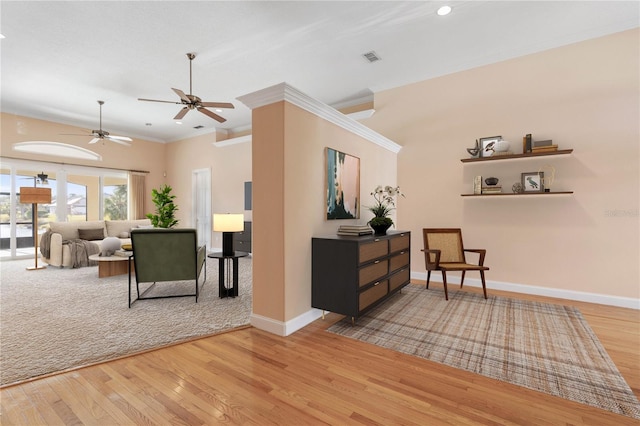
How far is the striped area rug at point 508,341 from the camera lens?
192 centimetres

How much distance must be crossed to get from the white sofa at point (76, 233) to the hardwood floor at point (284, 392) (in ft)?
14.9

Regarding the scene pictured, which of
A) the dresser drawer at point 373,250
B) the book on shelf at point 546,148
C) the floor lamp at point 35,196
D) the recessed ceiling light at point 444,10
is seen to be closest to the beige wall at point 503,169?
the book on shelf at point 546,148

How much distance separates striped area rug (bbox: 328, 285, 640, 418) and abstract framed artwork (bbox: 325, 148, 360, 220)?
1.21 meters

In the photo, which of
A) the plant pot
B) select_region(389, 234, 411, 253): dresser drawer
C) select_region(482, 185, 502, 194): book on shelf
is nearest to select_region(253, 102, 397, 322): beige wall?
the plant pot

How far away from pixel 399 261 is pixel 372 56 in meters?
2.90

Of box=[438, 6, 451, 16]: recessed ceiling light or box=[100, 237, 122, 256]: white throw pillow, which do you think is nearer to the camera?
box=[438, 6, 451, 16]: recessed ceiling light

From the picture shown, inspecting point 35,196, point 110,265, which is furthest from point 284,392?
point 35,196

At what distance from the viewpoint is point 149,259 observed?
11.5 ft

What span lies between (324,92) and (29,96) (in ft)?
18.8

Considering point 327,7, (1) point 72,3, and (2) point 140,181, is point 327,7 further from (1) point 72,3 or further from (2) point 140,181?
(2) point 140,181

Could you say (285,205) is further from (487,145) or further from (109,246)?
(109,246)

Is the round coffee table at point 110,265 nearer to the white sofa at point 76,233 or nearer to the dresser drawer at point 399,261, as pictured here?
the white sofa at point 76,233

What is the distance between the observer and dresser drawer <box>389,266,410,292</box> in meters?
3.47

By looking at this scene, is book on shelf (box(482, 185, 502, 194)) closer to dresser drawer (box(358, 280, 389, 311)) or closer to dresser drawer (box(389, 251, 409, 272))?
dresser drawer (box(389, 251, 409, 272))
